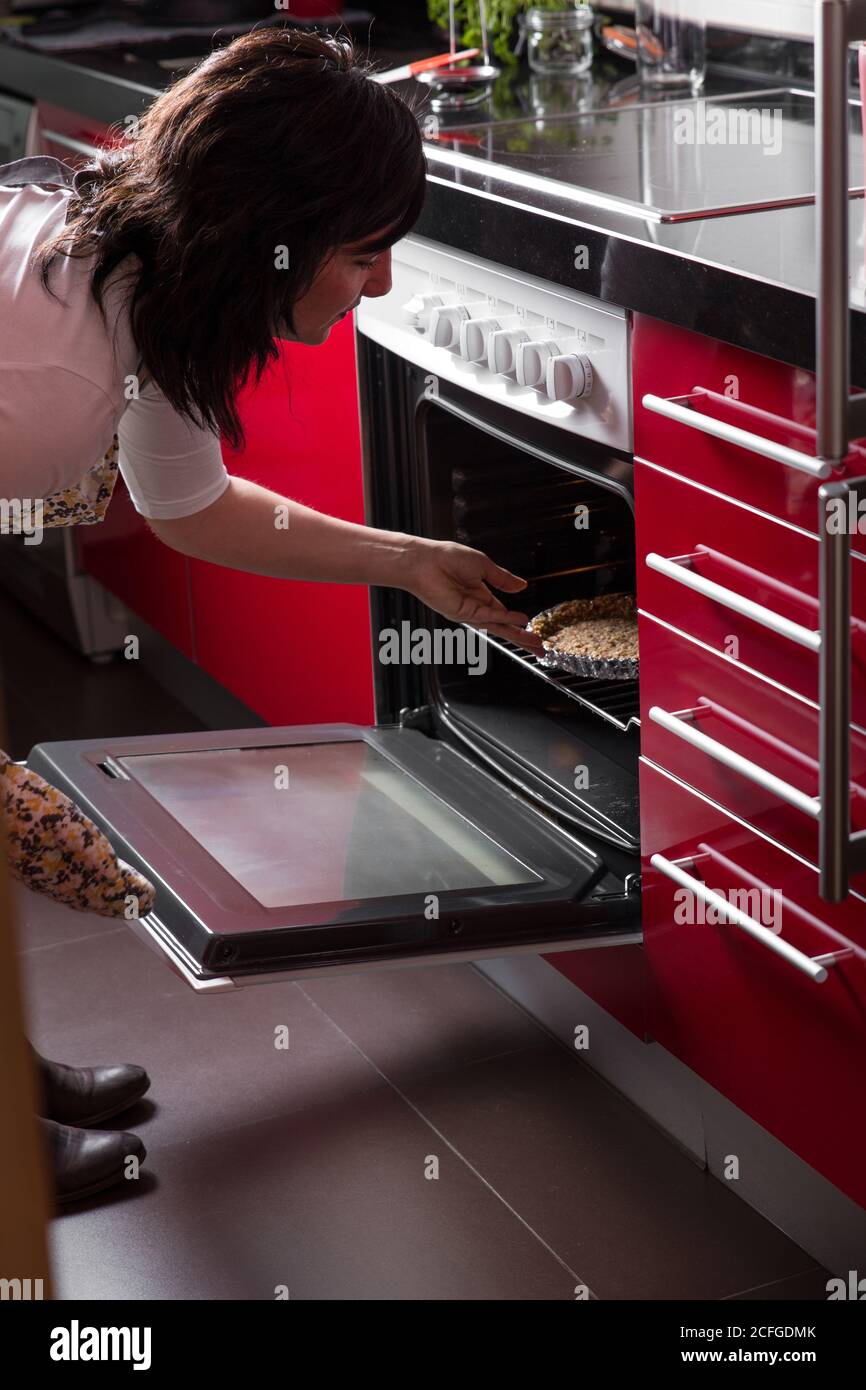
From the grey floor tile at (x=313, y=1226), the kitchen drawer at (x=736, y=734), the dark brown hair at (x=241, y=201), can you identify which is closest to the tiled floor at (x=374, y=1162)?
the grey floor tile at (x=313, y=1226)

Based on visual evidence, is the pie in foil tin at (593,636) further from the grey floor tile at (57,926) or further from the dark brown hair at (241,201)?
the grey floor tile at (57,926)

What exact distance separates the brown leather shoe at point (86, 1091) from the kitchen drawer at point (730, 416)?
94 cm

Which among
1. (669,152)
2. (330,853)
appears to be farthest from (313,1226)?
(669,152)

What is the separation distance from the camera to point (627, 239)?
1.36 m

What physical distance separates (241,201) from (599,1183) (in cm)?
104

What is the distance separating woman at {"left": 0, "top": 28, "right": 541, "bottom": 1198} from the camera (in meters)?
1.32

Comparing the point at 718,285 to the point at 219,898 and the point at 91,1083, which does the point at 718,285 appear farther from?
the point at 91,1083

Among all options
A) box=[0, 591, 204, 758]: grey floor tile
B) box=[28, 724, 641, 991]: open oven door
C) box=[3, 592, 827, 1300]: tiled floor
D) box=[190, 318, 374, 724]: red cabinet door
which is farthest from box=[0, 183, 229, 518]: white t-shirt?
box=[0, 591, 204, 758]: grey floor tile

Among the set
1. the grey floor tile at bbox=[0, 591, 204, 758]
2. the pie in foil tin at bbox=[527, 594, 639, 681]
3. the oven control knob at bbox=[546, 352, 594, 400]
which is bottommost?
the grey floor tile at bbox=[0, 591, 204, 758]

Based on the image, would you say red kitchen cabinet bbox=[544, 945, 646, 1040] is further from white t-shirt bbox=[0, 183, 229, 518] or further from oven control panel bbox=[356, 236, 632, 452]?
white t-shirt bbox=[0, 183, 229, 518]

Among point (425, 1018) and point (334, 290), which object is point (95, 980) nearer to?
point (425, 1018)

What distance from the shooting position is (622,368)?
4.71 feet

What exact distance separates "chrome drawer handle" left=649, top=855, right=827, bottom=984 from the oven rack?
225 millimetres
